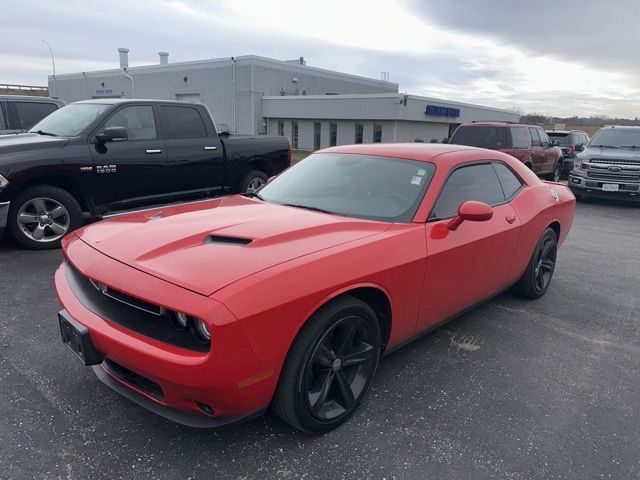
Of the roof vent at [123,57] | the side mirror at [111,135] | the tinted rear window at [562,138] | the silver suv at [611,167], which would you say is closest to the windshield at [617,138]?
the silver suv at [611,167]

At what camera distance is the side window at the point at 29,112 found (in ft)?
28.9

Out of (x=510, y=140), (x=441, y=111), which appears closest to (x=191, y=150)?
(x=510, y=140)

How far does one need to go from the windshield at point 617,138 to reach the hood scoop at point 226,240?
12.7 meters

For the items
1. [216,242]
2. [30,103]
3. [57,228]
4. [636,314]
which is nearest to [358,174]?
[216,242]

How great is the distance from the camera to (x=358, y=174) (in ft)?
12.0

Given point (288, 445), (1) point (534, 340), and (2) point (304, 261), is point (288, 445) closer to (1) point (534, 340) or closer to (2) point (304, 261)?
(2) point (304, 261)

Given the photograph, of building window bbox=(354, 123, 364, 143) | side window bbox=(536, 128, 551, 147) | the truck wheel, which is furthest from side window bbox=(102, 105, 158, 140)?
building window bbox=(354, 123, 364, 143)

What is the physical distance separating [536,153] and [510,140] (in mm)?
1345

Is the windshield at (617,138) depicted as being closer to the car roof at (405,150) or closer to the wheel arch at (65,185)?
the car roof at (405,150)

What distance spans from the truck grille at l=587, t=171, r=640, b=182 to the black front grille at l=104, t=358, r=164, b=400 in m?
12.2

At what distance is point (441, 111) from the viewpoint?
33.9 meters

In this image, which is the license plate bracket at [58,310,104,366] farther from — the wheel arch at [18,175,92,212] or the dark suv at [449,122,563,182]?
the dark suv at [449,122,563,182]

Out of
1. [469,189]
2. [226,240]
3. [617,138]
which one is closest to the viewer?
[226,240]

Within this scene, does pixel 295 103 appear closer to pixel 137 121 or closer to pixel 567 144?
pixel 567 144
